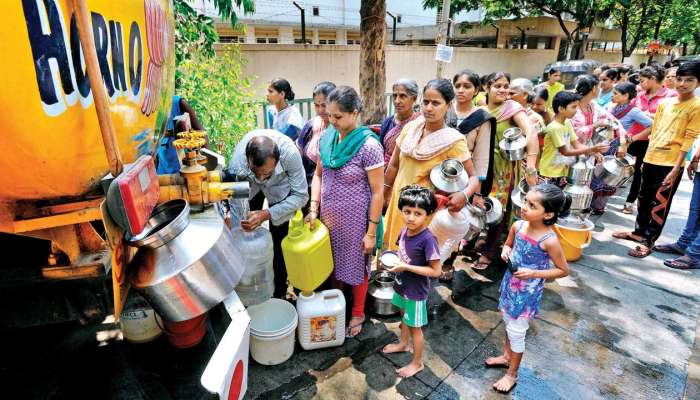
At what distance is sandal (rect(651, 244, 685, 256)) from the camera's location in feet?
13.8

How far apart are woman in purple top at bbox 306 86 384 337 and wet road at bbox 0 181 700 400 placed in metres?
0.45

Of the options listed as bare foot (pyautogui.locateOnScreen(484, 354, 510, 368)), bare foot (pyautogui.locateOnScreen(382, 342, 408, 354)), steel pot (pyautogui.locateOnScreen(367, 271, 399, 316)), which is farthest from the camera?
steel pot (pyautogui.locateOnScreen(367, 271, 399, 316))

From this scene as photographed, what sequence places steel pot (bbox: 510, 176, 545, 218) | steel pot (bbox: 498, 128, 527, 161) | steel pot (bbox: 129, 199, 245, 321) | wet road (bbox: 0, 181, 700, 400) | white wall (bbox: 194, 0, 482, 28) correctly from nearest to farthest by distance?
1. steel pot (bbox: 129, 199, 245, 321)
2. wet road (bbox: 0, 181, 700, 400)
3. steel pot (bbox: 498, 128, 527, 161)
4. steel pot (bbox: 510, 176, 545, 218)
5. white wall (bbox: 194, 0, 482, 28)

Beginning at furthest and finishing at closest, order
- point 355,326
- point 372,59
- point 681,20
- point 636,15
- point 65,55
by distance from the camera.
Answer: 1. point 681,20
2. point 636,15
3. point 372,59
4. point 355,326
5. point 65,55

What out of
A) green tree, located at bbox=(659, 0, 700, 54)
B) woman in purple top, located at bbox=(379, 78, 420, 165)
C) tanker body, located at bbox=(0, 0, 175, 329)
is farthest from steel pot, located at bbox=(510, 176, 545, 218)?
green tree, located at bbox=(659, 0, 700, 54)

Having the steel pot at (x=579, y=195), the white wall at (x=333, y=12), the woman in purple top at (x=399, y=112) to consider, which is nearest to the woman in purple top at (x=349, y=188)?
the woman in purple top at (x=399, y=112)

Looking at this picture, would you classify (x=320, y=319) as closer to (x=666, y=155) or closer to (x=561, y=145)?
(x=561, y=145)

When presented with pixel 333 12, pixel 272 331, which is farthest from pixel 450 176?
pixel 333 12

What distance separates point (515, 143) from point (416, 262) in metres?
1.77

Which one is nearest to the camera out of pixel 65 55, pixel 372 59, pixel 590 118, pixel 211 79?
pixel 65 55

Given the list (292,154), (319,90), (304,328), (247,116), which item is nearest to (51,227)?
(292,154)

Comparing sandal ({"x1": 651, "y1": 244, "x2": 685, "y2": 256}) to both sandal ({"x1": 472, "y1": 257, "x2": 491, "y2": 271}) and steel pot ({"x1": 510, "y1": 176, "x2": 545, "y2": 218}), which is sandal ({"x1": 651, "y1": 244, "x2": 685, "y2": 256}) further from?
sandal ({"x1": 472, "y1": 257, "x2": 491, "y2": 271})

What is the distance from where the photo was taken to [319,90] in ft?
11.4

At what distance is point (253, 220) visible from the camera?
8.33 ft
